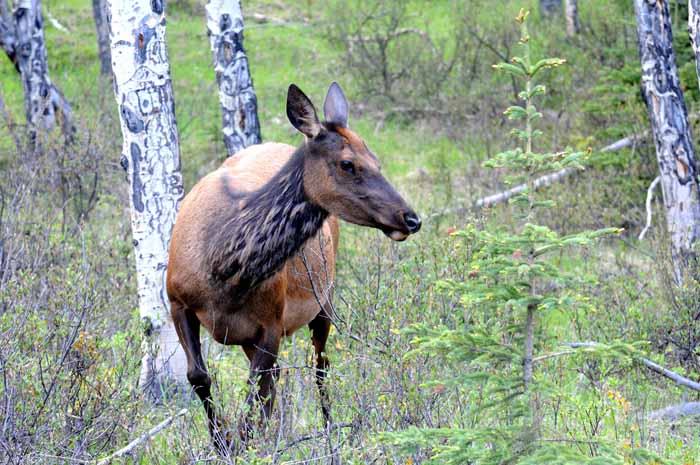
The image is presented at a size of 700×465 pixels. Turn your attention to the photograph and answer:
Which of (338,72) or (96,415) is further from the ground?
(338,72)

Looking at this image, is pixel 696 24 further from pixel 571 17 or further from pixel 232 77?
pixel 571 17

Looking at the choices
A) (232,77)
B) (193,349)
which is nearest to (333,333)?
(193,349)

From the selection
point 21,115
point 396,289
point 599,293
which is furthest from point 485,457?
point 21,115

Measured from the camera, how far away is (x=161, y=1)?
7035 mm

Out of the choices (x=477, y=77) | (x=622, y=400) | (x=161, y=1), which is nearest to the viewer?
(x=622, y=400)

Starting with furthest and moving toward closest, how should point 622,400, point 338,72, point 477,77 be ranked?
point 338,72 < point 477,77 < point 622,400

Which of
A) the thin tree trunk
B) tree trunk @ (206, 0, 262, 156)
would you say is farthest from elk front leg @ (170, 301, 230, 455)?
tree trunk @ (206, 0, 262, 156)

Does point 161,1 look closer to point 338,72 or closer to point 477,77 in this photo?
point 477,77

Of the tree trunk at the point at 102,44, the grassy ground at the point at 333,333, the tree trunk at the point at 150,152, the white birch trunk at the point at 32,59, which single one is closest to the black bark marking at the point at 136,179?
the tree trunk at the point at 150,152

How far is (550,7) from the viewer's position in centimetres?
2175

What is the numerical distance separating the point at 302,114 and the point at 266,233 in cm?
73

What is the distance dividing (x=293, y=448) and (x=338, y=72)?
51.4 ft

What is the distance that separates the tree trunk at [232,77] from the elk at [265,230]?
3.23 m

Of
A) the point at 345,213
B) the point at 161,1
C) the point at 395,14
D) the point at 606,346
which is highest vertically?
the point at 395,14
